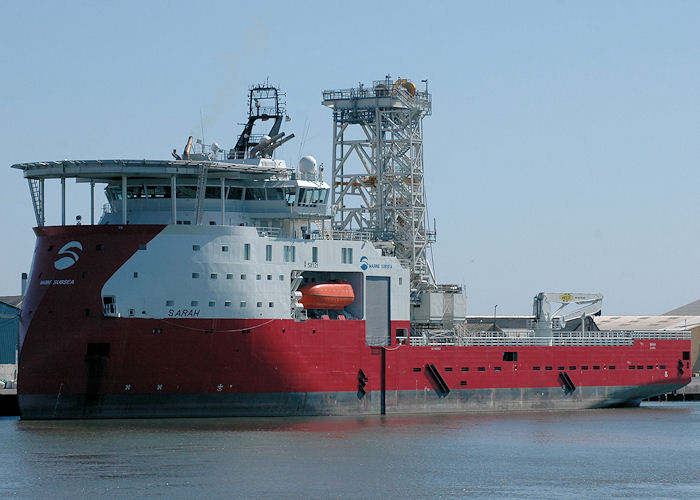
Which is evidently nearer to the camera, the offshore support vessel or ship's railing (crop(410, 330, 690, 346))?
the offshore support vessel

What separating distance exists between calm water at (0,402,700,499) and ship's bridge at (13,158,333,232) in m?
6.95

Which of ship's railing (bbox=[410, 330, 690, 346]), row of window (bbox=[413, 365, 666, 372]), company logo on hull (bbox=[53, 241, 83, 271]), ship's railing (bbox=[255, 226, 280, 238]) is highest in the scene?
ship's railing (bbox=[255, 226, 280, 238])

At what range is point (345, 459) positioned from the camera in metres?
35.2

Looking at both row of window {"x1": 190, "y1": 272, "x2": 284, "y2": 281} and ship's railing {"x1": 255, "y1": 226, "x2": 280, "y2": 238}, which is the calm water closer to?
row of window {"x1": 190, "y1": 272, "x2": 284, "y2": 281}

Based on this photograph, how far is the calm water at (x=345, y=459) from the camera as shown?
3116cm

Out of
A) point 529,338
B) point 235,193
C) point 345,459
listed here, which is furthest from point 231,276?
point 529,338

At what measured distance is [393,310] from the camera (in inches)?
1898

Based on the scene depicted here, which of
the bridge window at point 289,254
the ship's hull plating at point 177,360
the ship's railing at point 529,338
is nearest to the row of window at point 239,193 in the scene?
the bridge window at point 289,254

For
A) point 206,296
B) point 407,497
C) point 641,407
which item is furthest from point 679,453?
point 641,407

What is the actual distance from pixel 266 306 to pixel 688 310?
6822 cm

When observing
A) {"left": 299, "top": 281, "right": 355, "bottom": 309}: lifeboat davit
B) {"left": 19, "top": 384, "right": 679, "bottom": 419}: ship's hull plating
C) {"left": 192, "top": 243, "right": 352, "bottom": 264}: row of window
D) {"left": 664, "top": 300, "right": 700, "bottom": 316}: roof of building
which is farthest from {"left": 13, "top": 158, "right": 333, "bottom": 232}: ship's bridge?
{"left": 664, "top": 300, "right": 700, "bottom": 316}: roof of building

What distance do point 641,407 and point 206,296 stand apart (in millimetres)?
22527

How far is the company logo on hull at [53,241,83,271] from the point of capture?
41969 millimetres

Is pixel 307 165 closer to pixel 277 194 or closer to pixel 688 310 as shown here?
pixel 277 194
